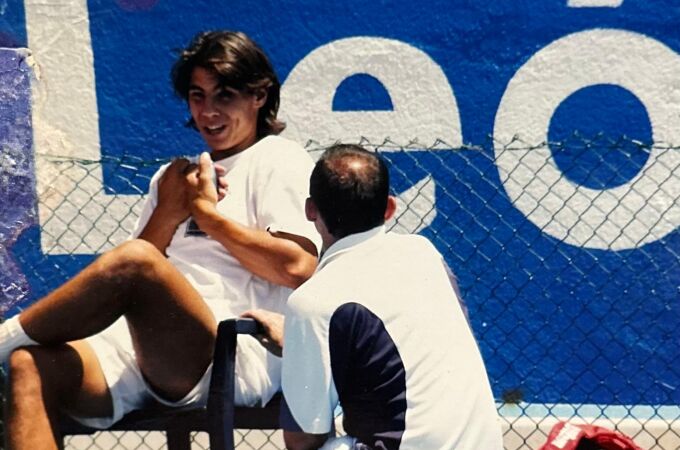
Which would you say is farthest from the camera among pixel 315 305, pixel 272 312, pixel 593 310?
pixel 593 310

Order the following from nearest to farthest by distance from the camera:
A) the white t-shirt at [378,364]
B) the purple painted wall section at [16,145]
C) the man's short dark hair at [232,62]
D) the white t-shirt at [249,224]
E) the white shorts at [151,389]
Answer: the white t-shirt at [378,364]
the white shorts at [151,389]
the white t-shirt at [249,224]
the man's short dark hair at [232,62]
the purple painted wall section at [16,145]

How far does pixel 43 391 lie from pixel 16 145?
226 cm

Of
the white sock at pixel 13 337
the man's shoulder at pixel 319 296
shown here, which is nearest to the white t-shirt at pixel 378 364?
the man's shoulder at pixel 319 296

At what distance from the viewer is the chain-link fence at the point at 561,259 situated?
5.09 m

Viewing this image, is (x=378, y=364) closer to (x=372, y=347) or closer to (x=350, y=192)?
(x=372, y=347)

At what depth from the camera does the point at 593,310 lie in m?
5.09

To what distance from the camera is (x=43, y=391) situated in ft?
10.5

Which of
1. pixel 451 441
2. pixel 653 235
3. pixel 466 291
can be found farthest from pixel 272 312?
pixel 653 235

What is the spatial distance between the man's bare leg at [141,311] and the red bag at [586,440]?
102 centimetres

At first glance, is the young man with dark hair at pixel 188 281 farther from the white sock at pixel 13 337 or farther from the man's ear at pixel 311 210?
the man's ear at pixel 311 210

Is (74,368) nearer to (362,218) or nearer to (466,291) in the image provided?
(362,218)

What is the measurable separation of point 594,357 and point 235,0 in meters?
2.06

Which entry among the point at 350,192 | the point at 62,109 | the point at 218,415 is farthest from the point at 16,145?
the point at 350,192

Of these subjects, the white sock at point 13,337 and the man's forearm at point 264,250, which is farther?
the man's forearm at point 264,250
